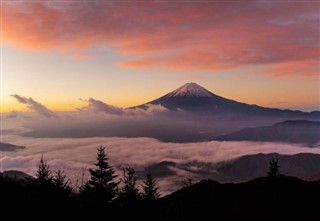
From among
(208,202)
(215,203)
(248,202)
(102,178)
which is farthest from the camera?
(102,178)

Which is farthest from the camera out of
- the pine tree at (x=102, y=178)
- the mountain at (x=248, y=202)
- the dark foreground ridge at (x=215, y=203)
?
the pine tree at (x=102, y=178)

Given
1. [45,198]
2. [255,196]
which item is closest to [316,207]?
[255,196]

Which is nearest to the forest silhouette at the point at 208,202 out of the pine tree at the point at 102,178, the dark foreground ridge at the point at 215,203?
the dark foreground ridge at the point at 215,203

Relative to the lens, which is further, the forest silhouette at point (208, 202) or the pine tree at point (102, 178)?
the pine tree at point (102, 178)

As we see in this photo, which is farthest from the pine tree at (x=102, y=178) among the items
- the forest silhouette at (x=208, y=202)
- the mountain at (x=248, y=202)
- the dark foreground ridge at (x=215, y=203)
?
the mountain at (x=248, y=202)

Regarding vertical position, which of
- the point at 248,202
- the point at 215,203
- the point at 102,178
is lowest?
the point at 215,203

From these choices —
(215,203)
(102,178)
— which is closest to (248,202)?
(215,203)

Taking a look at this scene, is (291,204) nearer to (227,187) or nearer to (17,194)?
(227,187)

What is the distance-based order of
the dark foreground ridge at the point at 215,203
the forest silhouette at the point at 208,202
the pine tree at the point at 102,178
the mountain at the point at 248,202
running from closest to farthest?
the forest silhouette at the point at 208,202 < the dark foreground ridge at the point at 215,203 < the mountain at the point at 248,202 < the pine tree at the point at 102,178

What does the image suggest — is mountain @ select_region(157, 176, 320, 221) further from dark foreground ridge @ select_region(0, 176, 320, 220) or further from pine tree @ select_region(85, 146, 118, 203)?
pine tree @ select_region(85, 146, 118, 203)

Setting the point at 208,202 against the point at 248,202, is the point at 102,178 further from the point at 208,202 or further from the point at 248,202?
the point at 248,202

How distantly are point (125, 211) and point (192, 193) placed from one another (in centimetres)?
877

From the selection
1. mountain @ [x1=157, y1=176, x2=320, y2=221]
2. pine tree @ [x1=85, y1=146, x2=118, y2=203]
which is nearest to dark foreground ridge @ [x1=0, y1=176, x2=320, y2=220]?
mountain @ [x1=157, y1=176, x2=320, y2=221]

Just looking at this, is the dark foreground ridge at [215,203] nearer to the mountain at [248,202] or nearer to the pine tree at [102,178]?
the mountain at [248,202]
